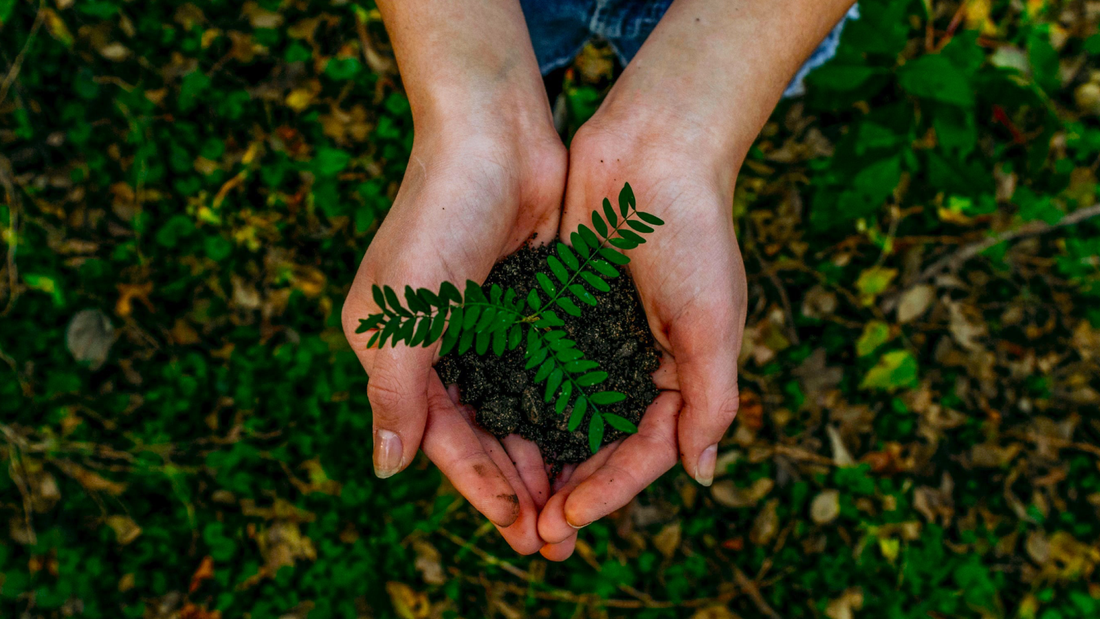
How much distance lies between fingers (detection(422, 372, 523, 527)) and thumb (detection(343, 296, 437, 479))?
0.22ft

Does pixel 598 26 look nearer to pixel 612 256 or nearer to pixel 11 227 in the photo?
pixel 612 256

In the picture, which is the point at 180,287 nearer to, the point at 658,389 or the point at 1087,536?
the point at 658,389

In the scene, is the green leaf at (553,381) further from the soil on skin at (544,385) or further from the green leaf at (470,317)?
the soil on skin at (544,385)

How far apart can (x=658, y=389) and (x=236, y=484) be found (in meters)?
2.20

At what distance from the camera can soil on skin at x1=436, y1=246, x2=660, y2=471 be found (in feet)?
7.69

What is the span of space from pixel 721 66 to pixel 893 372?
1.90 metres

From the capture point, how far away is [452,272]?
2.17 meters

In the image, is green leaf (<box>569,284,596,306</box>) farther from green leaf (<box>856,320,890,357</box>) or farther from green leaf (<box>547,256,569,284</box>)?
green leaf (<box>856,320,890,357</box>)

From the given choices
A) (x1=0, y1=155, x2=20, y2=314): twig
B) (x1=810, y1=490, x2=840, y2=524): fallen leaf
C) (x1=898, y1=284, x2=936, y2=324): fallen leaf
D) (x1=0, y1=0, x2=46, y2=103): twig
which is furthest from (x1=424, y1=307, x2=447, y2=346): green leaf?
(x1=0, y1=0, x2=46, y2=103): twig

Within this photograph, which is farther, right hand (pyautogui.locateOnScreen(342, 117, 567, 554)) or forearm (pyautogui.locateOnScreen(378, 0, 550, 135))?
forearm (pyautogui.locateOnScreen(378, 0, 550, 135))

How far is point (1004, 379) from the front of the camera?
138 inches

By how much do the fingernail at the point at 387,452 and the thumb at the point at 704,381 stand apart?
100cm

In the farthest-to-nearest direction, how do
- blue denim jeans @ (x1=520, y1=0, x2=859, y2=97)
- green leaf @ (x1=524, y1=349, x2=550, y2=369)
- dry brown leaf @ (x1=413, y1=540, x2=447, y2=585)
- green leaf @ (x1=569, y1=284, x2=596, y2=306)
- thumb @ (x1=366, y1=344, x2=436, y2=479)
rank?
dry brown leaf @ (x1=413, y1=540, x2=447, y2=585) → blue denim jeans @ (x1=520, y1=0, x2=859, y2=97) → thumb @ (x1=366, y1=344, x2=436, y2=479) → green leaf @ (x1=569, y1=284, x2=596, y2=306) → green leaf @ (x1=524, y1=349, x2=550, y2=369)

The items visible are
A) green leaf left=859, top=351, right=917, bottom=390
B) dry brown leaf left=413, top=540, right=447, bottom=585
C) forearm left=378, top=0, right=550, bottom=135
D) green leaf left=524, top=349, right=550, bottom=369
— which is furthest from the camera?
green leaf left=859, top=351, right=917, bottom=390
